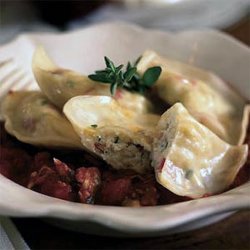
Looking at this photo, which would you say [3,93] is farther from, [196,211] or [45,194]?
[196,211]

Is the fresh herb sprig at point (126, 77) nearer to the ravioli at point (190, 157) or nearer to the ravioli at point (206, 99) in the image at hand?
the ravioli at point (206, 99)

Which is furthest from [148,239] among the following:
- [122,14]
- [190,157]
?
[122,14]

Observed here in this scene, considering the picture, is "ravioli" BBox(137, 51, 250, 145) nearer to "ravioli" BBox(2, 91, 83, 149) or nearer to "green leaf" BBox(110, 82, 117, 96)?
"green leaf" BBox(110, 82, 117, 96)

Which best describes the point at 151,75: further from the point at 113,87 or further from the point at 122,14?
the point at 122,14

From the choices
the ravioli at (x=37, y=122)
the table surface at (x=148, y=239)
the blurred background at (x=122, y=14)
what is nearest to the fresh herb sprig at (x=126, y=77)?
the ravioli at (x=37, y=122)

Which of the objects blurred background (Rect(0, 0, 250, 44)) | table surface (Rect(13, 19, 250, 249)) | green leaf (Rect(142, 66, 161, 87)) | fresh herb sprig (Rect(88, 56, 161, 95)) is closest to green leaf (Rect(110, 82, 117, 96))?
fresh herb sprig (Rect(88, 56, 161, 95))

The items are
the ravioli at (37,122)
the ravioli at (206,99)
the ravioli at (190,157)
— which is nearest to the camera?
the ravioli at (190,157)
